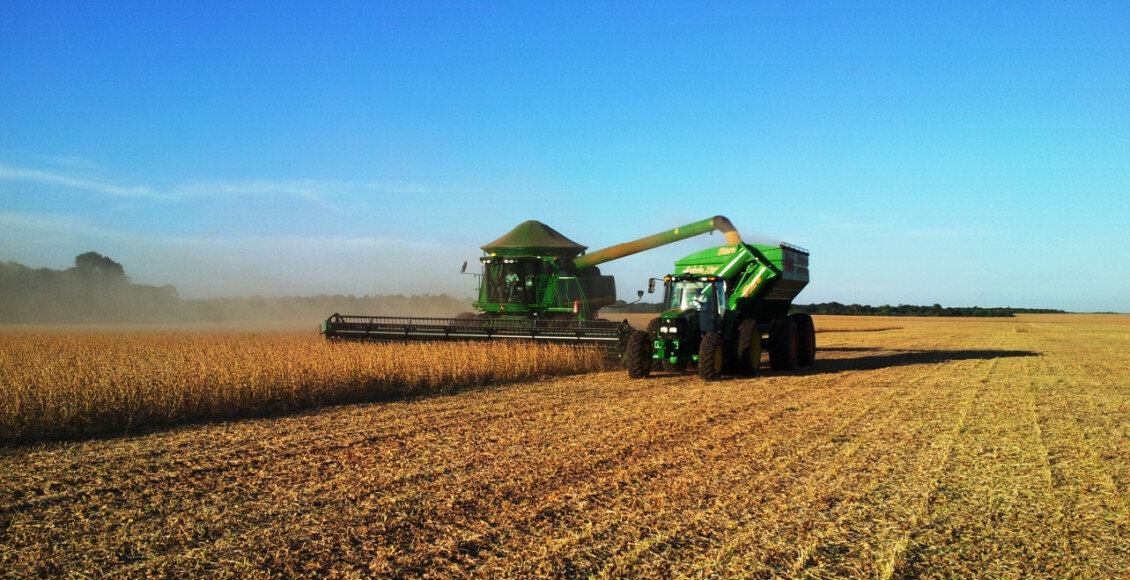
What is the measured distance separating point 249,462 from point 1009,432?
23.8ft

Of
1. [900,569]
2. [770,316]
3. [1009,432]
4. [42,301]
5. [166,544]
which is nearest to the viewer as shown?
[900,569]

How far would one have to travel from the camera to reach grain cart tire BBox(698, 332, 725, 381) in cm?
1211

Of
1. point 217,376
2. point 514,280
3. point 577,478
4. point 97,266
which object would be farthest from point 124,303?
point 577,478

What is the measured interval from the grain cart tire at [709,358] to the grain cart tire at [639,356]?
0.88 meters

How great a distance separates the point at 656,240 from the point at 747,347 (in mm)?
6670

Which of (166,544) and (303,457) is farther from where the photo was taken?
(303,457)

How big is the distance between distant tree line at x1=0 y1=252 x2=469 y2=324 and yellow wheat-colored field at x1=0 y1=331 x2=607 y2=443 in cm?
2690

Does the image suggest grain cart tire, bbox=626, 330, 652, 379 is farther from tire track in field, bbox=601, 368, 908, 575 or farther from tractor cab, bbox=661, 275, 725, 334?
tire track in field, bbox=601, 368, 908, 575

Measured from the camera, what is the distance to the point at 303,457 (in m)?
6.59

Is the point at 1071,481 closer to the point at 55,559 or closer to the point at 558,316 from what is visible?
the point at 55,559

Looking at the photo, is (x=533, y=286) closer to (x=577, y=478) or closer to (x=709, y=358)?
(x=709, y=358)

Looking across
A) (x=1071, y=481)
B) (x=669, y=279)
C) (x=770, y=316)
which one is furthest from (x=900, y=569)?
(x=770, y=316)

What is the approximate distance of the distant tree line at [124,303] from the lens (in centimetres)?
3784

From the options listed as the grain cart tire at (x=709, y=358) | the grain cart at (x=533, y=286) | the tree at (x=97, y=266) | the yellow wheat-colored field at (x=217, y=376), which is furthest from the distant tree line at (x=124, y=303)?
the grain cart tire at (x=709, y=358)
